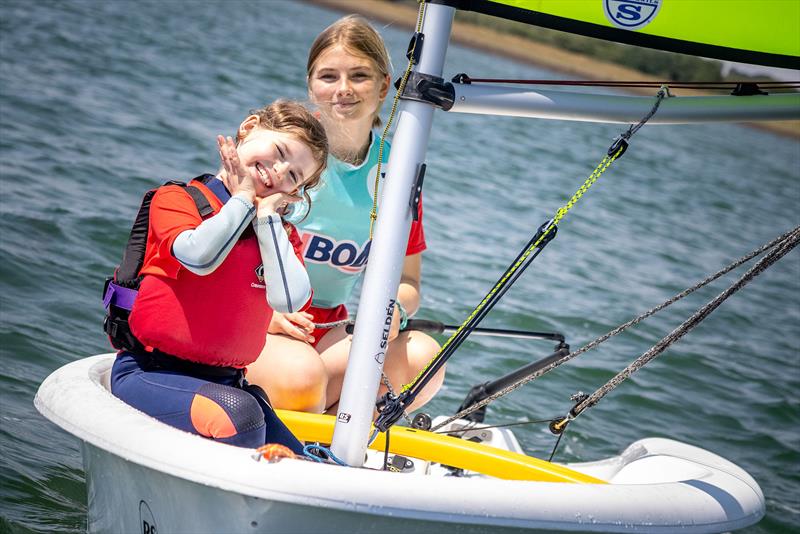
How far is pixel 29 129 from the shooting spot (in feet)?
23.9

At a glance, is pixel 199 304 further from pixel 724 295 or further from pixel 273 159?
pixel 724 295

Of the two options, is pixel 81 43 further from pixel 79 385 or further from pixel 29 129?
pixel 79 385

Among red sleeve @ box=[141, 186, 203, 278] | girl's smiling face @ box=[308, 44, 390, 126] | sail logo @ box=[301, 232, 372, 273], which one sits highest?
girl's smiling face @ box=[308, 44, 390, 126]

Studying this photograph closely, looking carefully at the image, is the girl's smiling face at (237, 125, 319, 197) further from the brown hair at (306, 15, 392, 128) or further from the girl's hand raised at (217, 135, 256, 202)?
the brown hair at (306, 15, 392, 128)

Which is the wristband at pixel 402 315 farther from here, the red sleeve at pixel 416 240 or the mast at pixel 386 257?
the mast at pixel 386 257

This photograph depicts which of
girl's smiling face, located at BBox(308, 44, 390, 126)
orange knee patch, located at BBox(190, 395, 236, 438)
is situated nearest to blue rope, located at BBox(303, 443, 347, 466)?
orange knee patch, located at BBox(190, 395, 236, 438)

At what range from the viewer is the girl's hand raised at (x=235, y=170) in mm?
2072

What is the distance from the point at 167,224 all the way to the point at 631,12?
125cm

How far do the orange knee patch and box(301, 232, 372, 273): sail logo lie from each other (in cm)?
90

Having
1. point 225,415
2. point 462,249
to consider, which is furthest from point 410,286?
point 462,249

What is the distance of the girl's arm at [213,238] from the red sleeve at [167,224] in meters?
0.06

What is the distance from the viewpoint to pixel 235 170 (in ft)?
6.89

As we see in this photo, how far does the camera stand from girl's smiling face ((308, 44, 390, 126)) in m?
2.87

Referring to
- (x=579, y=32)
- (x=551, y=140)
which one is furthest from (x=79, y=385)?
(x=551, y=140)
